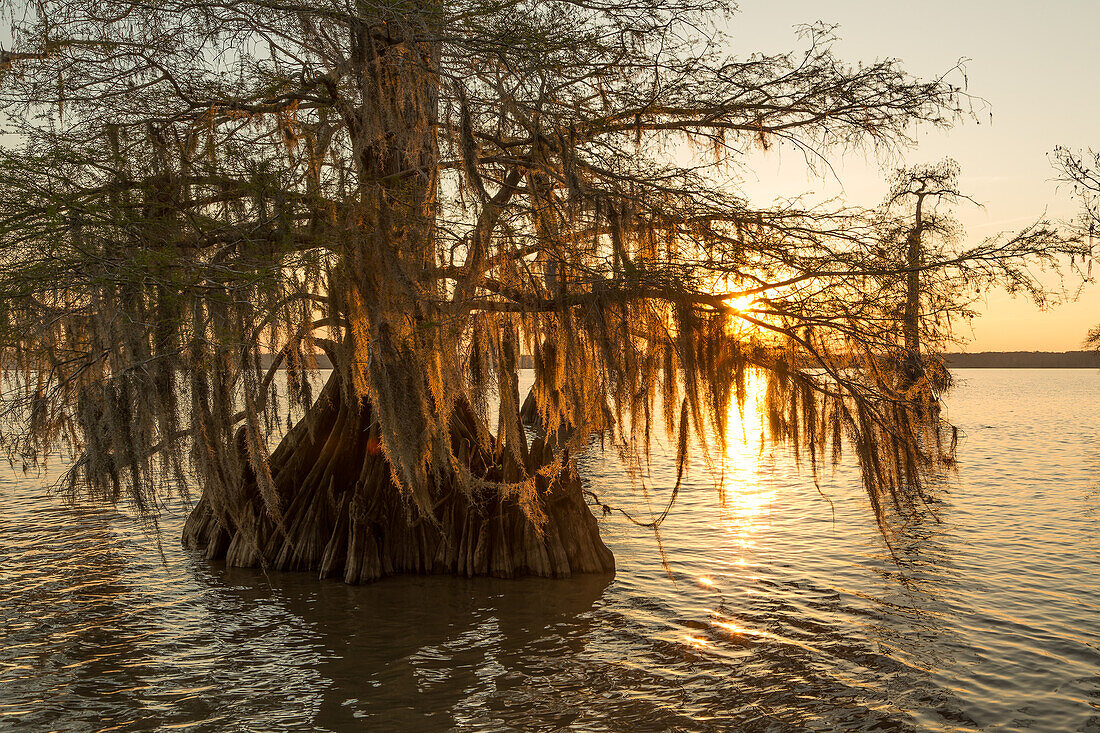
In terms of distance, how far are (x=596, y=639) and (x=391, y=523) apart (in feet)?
11.8

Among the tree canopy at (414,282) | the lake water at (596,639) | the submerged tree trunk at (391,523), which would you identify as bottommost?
the lake water at (596,639)

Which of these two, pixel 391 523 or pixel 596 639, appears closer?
pixel 596 639

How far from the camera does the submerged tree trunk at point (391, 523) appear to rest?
11.0 metres

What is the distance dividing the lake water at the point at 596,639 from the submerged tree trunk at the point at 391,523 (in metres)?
0.31

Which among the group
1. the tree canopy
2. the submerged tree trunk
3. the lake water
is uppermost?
the tree canopy

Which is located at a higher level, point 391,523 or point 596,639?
point 391,523

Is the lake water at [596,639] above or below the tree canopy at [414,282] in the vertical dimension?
below

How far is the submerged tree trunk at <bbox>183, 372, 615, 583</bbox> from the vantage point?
36.1ft

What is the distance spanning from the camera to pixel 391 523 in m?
11.3

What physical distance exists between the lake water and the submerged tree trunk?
0.31m

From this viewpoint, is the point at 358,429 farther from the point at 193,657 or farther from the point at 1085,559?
the point at 1085,559

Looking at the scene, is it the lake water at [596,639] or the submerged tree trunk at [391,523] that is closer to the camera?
the lake water at [596,639]

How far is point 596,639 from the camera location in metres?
9.02

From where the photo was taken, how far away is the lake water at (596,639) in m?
7.25
